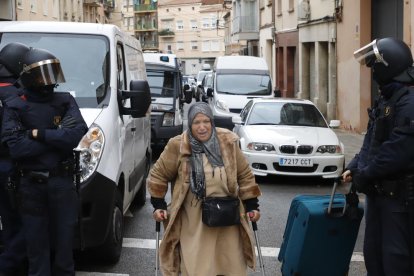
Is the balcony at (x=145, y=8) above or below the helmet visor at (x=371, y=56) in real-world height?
above

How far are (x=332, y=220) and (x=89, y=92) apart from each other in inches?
109

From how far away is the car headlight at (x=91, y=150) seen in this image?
580 centimetres

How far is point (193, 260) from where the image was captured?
468 cm

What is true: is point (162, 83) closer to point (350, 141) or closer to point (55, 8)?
point (350, 141)

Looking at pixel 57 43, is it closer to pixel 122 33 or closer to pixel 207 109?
pixel 122 33

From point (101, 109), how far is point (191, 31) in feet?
335

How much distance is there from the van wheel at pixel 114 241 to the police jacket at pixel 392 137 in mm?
2579

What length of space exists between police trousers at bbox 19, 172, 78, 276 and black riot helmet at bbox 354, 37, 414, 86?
7.82 feet

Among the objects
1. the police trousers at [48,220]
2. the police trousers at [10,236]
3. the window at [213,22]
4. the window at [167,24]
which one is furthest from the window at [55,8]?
the window at [167,24]

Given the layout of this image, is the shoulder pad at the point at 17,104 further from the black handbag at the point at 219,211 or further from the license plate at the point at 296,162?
the license plate at the point at 296,162

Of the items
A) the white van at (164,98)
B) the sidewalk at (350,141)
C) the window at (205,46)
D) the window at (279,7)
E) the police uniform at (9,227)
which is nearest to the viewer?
the police uniform at (9,227)

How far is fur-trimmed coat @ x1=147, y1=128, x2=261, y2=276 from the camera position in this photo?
4723 mm

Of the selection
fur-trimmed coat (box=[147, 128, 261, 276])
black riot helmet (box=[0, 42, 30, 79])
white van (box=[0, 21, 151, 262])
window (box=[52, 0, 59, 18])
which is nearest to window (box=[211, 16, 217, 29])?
window (box=[52, 0, 59, 18])

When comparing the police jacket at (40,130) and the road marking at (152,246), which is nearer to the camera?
the police jacket at (40,130)
